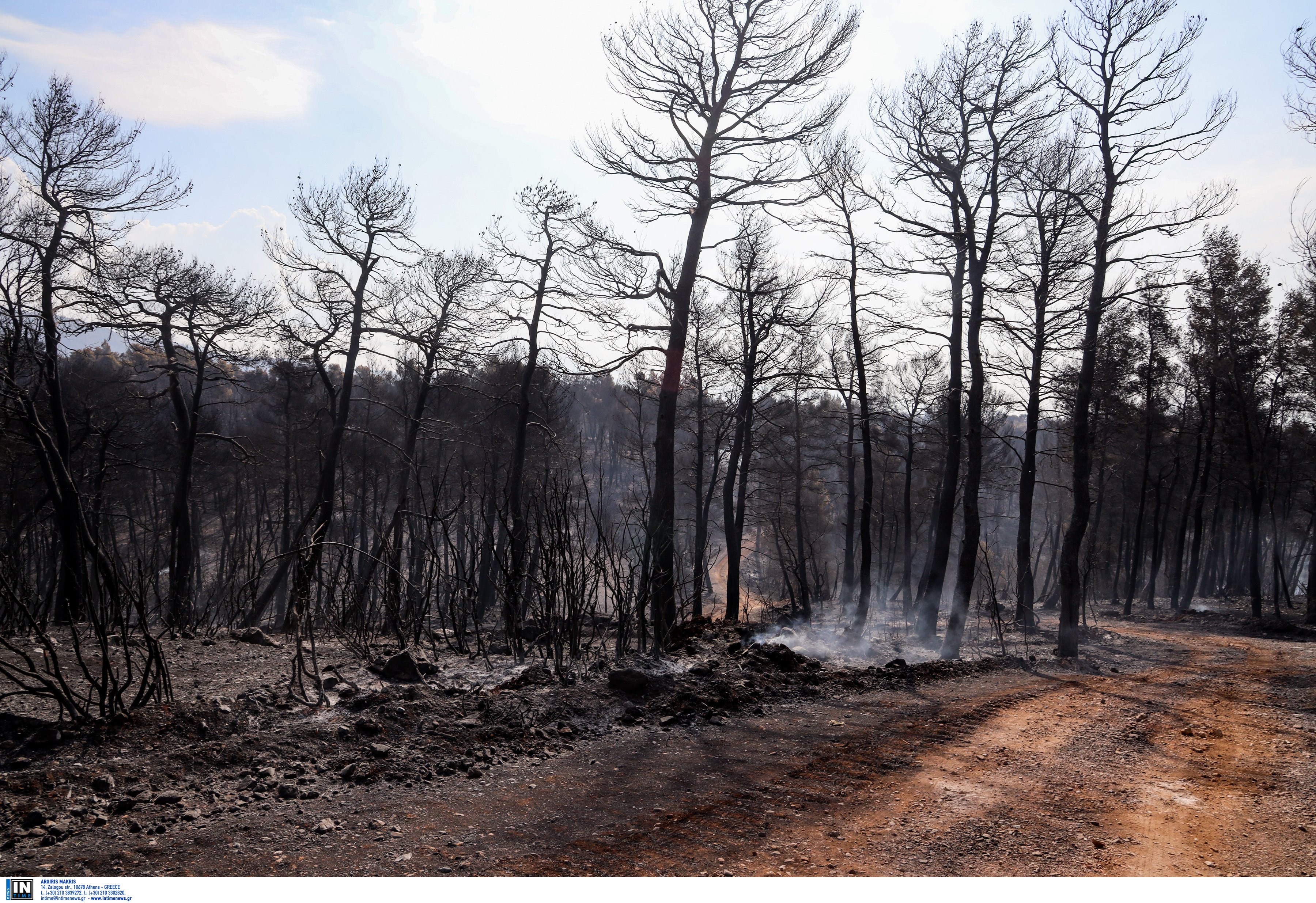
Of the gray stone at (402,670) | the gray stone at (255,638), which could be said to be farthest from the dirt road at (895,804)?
the gray stone at (255,638)

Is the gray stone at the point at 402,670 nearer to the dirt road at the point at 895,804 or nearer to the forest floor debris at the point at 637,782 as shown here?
the forest floor debris at the point at 637,782

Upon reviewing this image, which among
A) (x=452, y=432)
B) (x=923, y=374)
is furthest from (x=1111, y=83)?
(x=452, y=432)

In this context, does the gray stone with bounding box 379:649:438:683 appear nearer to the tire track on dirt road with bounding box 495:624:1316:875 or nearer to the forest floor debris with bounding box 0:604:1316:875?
the forest floor debris with bounding box 0:604:1316:875

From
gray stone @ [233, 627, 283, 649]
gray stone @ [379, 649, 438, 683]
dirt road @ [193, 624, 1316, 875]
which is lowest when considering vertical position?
gray stone @ [233, 627, 283, 649]

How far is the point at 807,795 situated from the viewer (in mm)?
4441

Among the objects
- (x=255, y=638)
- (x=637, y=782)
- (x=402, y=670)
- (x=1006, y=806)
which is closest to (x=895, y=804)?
(x=1006, y=806)

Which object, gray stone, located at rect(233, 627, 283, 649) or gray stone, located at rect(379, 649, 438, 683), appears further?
gray stone, located at rect(233, 627, 283, 649)

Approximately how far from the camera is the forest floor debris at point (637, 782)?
3467 millimetres

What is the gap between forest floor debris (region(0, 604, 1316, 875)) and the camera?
347 cm

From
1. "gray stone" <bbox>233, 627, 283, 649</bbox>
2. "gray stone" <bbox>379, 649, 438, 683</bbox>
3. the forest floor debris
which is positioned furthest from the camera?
"gray stone" <bbox>233, 627, 283, 649</bbox>

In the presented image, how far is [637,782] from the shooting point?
4633mm

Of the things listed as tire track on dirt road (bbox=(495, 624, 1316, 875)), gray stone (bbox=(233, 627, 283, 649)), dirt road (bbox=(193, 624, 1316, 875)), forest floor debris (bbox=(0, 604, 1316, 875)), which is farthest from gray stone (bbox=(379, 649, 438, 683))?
gray stone (bbox=(233, 627, 283, 649))

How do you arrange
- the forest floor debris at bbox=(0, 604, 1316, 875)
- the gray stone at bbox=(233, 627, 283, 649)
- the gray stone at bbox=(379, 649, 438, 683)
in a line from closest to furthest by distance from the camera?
the forest floor debris at bbox=(0, 604, 1316, 875)
the gray stone at bbox=(379, 649, 438, 683)
the gray stone at bbox=(233, 627, 283, 649)

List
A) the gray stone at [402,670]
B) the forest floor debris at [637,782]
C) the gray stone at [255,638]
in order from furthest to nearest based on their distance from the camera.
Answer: the gray stone at [255,638]
the gray stone at [402,670]
the forest floor debris at [637,782]
